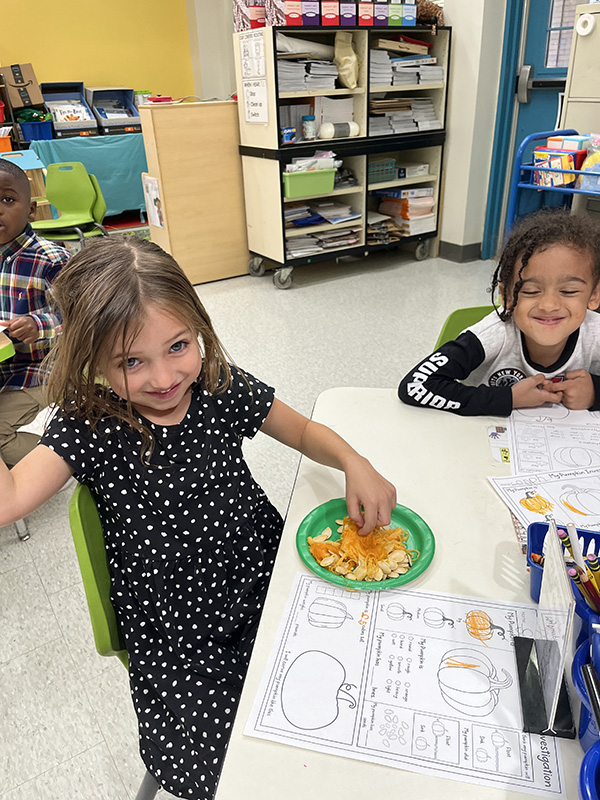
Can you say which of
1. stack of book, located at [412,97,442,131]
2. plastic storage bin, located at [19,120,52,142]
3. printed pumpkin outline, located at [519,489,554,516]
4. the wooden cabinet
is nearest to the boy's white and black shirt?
printed pumpkin outline, located at [519,489,554,516]

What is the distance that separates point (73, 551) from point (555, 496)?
1.46 meters

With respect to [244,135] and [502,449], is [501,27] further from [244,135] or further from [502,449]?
[502,449]

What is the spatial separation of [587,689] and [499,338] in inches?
34.7

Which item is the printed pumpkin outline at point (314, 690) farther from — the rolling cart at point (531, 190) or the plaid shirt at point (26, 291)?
the rolling cart at point (531, 190)

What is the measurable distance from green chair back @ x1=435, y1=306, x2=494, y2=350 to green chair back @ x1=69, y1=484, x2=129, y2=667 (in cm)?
88

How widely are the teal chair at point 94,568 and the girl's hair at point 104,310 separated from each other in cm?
11

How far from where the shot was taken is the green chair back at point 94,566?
79 centimetres

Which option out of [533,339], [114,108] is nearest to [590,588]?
[533,339]

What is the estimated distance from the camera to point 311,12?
3408 mm

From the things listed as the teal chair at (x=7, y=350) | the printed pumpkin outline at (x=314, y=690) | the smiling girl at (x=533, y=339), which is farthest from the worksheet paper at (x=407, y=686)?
the teal chair at (x=7, y=350)

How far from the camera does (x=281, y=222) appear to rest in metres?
3.78

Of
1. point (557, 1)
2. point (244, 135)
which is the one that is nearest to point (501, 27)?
point (557, 1)

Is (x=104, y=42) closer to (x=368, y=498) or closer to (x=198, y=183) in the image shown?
(x=198, y=183)

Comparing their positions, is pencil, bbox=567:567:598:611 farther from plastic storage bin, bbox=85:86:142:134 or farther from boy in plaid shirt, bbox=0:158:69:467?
plastic storage bin, bbox=85:86:142:134
